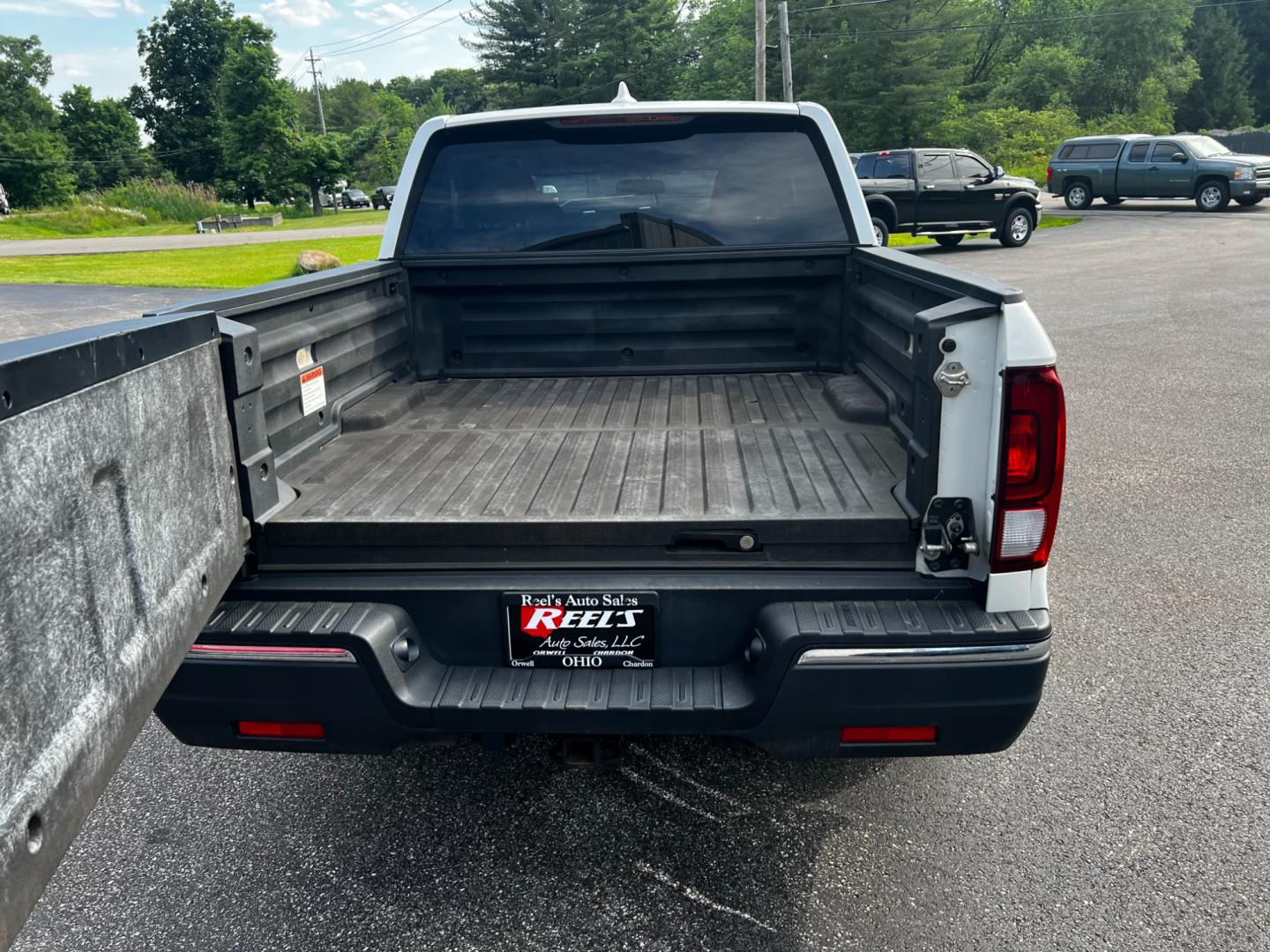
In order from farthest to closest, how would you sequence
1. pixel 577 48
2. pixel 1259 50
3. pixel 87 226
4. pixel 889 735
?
pixel 1259 50
pixel 577 48
pixel 87 226
pixel 889 735

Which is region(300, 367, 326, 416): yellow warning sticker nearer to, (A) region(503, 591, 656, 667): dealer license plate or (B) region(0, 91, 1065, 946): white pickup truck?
(B) region(0, 91, 1065, 946): white pickup truck

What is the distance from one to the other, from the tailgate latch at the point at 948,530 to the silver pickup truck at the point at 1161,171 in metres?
27.1

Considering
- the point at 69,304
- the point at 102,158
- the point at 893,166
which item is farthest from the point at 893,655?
the point at 102,158

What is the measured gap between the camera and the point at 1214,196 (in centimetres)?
2480

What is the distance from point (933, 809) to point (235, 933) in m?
2.03

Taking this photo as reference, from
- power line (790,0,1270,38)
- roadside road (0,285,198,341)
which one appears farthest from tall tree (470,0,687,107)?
roadside road (0,285,198,341)

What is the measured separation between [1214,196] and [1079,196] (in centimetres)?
341

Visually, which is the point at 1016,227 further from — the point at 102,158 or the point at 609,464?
the point at 102,158

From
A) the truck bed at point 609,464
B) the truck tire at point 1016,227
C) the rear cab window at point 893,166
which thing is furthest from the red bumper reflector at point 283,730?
the truck tire at point 1016,227

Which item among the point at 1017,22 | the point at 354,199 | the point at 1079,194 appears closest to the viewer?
the point at 1079,194

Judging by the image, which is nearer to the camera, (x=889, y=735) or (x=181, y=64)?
(x=889, y=735)

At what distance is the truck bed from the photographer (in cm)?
243

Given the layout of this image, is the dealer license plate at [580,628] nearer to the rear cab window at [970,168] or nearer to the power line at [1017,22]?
the rear cab window at [970,168]

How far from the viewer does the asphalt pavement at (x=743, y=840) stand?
8.21ft
